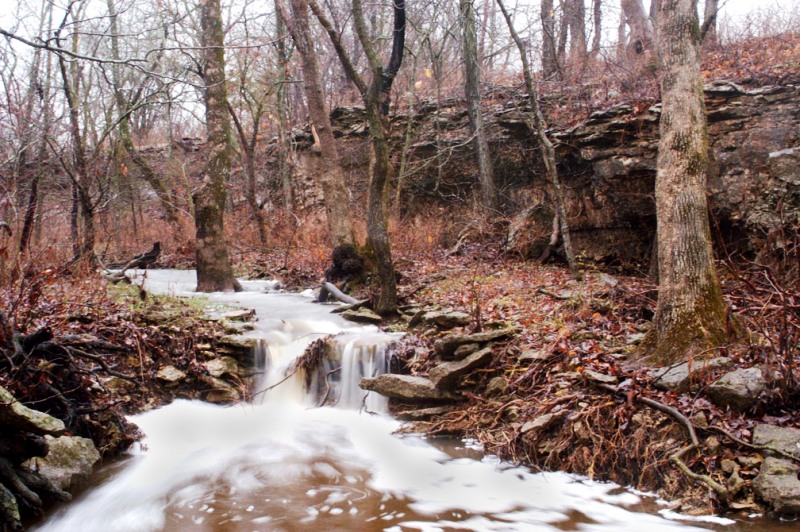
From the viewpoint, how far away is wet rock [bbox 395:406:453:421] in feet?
20.4

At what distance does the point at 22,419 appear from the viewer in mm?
3781

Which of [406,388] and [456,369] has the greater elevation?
[456,369]

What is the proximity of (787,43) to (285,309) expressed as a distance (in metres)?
14.4

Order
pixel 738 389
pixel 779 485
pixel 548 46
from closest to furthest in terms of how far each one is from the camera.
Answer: pixel 779 485 → pixel 738 389 → pixel 548 46

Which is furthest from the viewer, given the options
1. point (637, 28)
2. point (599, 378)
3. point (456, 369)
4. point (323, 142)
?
point (637, 28)

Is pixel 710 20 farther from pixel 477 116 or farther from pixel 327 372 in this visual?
pixel 327 372

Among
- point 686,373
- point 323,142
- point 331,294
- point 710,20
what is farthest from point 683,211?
point 323,142

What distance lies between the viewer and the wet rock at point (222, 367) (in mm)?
6992

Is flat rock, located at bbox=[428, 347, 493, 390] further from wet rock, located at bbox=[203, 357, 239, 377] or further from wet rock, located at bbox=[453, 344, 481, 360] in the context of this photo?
wet rock, located at bbox=[203, 357, 239, 377]

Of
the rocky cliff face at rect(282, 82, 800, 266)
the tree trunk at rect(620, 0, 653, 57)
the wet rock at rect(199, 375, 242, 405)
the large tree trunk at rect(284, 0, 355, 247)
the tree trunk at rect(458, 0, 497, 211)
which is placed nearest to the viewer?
the wet rock at rect(199, 375, 242, 405)

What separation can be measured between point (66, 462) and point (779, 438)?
228 inches

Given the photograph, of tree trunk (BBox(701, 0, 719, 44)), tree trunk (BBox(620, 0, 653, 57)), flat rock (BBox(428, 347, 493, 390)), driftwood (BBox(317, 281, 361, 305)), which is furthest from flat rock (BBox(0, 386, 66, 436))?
tree trunk (BBox(620, 0, 653, 57))

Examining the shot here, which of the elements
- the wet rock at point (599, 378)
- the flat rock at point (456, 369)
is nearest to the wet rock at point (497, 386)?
the flat rock at point (456, 369)

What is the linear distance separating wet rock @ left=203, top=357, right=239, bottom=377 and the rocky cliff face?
21.3 ft
